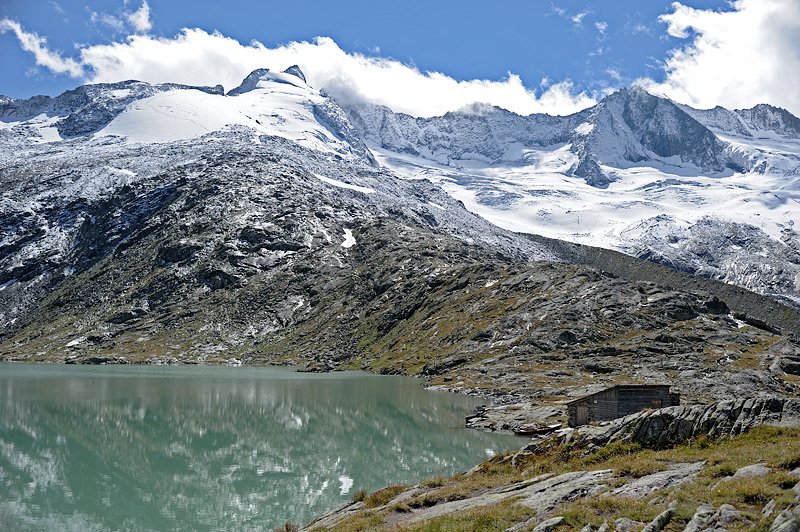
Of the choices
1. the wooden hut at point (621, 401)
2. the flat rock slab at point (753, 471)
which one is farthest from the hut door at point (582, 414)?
the flat rock slab at point (753, 471)

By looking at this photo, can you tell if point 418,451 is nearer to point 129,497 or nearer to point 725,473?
point 129,497

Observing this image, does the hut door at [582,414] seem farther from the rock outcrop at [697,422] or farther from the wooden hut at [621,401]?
the rock outcrop at [697,422]

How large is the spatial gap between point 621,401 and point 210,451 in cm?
4053

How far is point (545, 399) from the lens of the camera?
343 ft

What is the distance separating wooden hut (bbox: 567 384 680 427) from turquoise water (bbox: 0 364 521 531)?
8.16m

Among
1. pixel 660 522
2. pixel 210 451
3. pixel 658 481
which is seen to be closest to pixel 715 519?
pixel 660 522

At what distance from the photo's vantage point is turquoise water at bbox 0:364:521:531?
4588 centimetres

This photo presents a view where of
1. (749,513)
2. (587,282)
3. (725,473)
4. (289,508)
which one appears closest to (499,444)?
(289,508)

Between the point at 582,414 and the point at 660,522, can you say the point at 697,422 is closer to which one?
the point at 660,522

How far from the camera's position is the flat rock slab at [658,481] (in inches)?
1025

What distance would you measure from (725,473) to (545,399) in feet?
262

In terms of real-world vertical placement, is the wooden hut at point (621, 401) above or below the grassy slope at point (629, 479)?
below

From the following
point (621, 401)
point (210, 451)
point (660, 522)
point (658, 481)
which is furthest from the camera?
point (621, 401)

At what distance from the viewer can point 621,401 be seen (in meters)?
71.9
